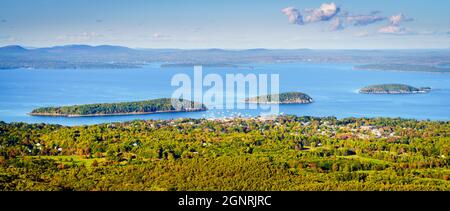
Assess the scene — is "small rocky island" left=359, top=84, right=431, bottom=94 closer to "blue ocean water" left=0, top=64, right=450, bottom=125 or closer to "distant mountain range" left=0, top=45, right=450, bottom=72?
"blue ocean water" left=0, top=64, right=450, bottom=125

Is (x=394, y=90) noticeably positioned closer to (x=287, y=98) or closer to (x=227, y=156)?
(x=287, y=98)

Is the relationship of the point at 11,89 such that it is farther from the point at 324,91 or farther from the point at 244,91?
the point at 324,91

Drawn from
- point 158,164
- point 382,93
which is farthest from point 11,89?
point 158,164

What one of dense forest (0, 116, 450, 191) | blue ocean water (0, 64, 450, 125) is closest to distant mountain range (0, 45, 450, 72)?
blue ocean water (0, 64, 450, 125)
